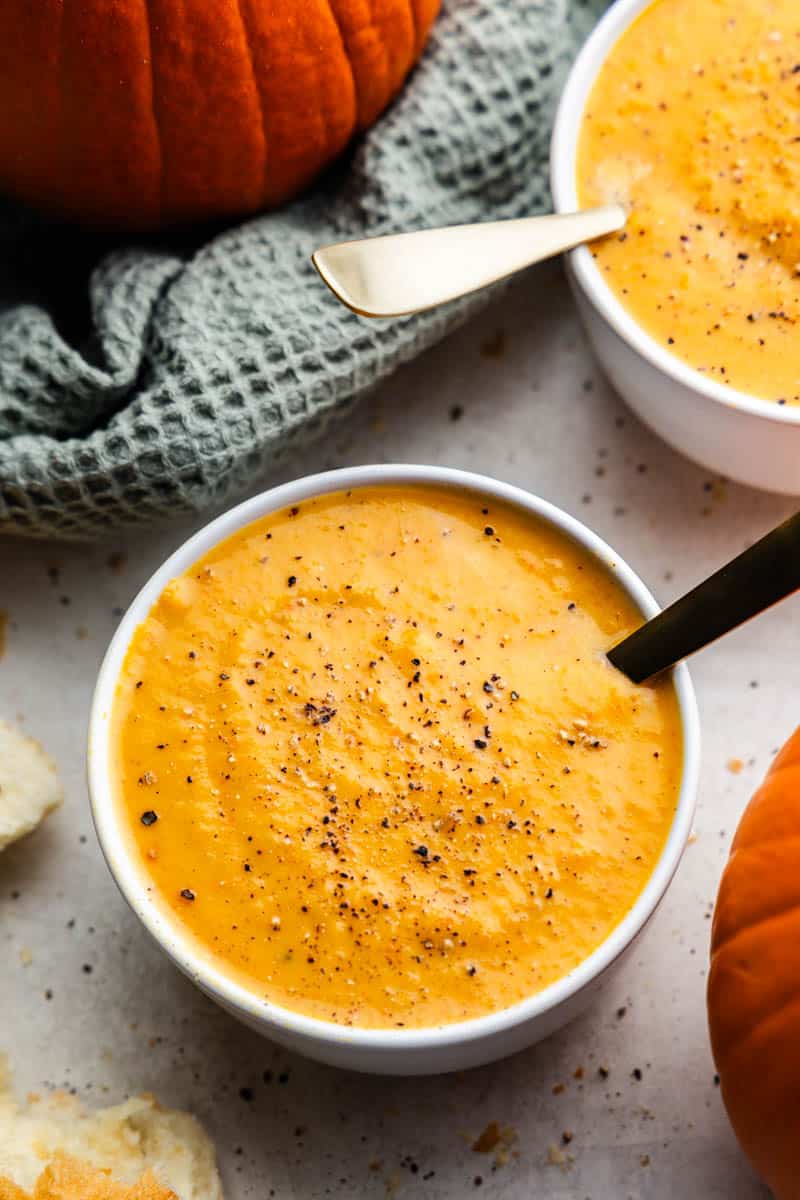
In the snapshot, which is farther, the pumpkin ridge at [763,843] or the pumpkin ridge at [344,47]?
the pumpkin ridge at [344,47]

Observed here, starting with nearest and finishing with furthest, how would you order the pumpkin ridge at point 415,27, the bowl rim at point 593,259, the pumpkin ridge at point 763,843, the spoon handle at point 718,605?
the spoon handle at point 718,605 < the pumpkin ridge at point 763,843 < the bowl rim at point 593,259 < the pumpkin ridge at point 415,27

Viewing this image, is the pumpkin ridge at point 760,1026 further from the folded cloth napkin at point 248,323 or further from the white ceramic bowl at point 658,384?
the folded cloth napkin at point 248,323

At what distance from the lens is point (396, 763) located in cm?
133

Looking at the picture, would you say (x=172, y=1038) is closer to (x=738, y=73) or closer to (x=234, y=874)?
(x=234, y=874)

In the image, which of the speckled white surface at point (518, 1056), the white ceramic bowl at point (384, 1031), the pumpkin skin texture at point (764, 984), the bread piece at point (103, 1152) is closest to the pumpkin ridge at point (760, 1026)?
the pumpkin skin texture at point (764, 984)

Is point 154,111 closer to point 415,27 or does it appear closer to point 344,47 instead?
point 344,47

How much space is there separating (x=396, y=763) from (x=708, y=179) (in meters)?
0.71

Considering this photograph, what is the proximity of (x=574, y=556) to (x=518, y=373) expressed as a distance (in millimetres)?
445

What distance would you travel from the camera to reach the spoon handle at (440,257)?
147 cm

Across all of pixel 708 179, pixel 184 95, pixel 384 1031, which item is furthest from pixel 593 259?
pixel 384 1031

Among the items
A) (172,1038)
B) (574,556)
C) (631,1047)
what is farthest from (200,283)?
(631,1047)

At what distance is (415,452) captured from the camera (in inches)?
70.0

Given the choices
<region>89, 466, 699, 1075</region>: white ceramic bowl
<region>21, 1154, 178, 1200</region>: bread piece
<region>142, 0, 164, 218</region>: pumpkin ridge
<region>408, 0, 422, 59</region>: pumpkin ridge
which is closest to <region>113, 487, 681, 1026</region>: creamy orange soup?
<region>89, 466, 699, 1075</region>: white ceramic bowl

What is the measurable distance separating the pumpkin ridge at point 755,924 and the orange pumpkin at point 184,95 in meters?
0.95
